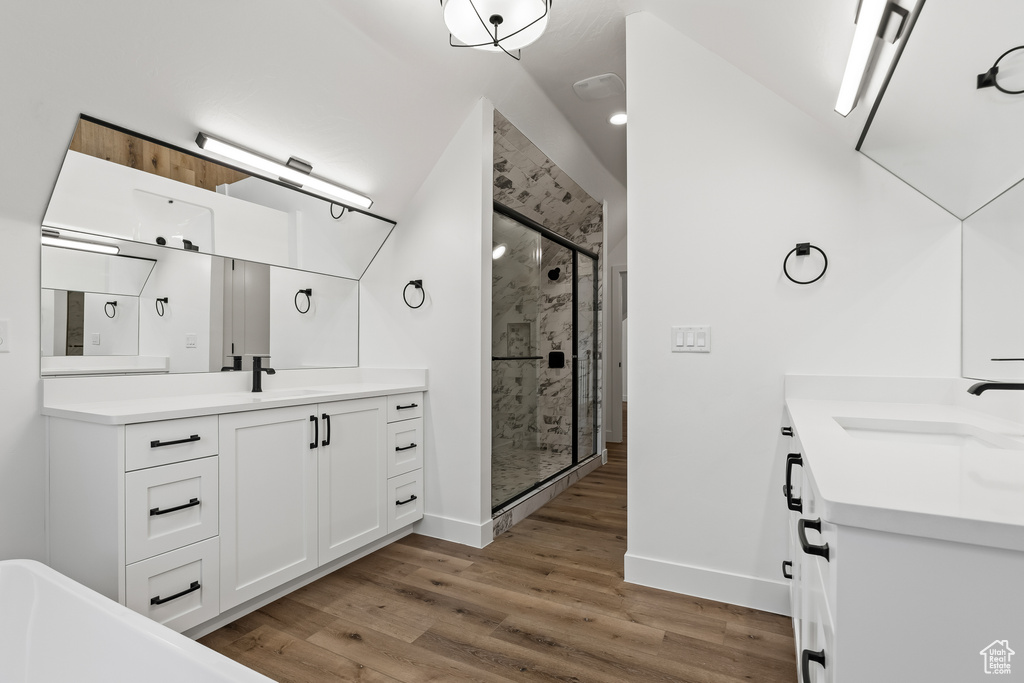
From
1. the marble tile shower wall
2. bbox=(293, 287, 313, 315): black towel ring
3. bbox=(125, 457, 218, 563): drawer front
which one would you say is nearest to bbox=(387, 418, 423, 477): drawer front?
the marble tile shower wall

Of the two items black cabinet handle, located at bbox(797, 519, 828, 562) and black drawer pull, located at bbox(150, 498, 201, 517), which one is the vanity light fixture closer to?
black drawer pull, located at bbox(150, 498, 201, 517)

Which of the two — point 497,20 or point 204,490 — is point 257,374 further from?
point 497,20

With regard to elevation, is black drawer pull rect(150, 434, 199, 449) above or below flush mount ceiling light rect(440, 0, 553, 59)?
below

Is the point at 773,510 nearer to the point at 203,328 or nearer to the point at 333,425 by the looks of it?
the point at 333,425

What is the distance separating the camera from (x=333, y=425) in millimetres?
2332

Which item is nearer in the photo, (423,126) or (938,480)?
(938,480)

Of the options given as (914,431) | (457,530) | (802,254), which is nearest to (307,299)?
(457,530)

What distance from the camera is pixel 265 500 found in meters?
2.01

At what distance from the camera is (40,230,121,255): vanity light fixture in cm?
188

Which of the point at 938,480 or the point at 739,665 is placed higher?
the point at 938,480

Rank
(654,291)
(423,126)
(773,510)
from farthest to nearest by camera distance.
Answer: (423,126)
(654,291)
(773,510)

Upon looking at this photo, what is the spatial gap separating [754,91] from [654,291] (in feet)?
3.03

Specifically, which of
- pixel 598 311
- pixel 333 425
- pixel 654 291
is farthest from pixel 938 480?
pixel 598 311

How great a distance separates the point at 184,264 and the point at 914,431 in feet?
9.41
